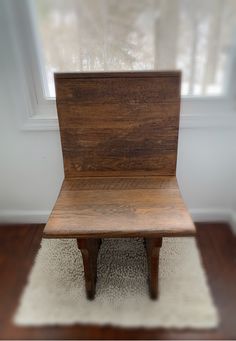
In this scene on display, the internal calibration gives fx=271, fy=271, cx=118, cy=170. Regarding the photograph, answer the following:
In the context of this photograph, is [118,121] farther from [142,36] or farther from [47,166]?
[47,166]

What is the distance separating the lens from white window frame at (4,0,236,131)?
1251mm

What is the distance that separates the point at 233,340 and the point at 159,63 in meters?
1.21

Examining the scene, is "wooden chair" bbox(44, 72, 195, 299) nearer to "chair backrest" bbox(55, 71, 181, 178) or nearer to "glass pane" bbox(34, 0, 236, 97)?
"chair backrest" bbox(55, 71, 181, 178)

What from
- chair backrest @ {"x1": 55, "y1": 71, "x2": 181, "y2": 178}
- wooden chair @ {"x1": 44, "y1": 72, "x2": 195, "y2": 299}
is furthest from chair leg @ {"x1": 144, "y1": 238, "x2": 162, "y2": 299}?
chair backrest @ {"x1": 55, "y1": 71, "x2": 181, "y2": 178}

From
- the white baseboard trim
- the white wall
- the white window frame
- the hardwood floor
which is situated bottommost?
the hardwood floor

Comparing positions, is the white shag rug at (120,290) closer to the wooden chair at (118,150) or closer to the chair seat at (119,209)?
the wooden chair at (118,150)

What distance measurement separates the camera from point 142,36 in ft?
4.07

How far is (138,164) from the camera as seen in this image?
1.27 meters

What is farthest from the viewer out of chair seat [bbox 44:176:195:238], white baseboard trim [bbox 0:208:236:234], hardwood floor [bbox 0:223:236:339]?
white baseboard trim [bbox 0:208:236:234]

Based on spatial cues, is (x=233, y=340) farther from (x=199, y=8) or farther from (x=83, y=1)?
(x=83, y=1)

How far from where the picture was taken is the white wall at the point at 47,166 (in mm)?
1398

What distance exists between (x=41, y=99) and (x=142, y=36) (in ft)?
1.92

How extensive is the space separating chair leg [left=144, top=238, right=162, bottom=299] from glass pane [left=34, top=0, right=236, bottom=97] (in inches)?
31.2

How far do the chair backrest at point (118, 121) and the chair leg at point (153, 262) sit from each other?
0.36 metres
